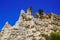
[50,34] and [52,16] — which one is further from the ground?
[52,16]

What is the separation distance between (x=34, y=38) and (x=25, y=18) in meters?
4.52

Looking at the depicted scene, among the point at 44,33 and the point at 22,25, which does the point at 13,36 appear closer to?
the point at 22,25

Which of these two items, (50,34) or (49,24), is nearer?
(50,34)

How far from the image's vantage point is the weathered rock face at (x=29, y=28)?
3975 centimetres

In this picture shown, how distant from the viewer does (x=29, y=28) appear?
132 feet

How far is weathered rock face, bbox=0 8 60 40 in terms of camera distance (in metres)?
39.8

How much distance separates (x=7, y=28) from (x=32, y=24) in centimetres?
476

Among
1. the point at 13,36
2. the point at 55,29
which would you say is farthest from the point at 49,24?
the point at 13,36

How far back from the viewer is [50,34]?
39.7 m

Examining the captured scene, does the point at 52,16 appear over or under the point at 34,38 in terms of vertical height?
over

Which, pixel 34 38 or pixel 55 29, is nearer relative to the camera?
pixel 34 38

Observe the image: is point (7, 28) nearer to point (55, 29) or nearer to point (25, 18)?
point (25, 18)

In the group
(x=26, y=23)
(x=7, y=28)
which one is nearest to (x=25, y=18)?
(x=26, y=23)

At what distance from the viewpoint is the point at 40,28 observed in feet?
135
